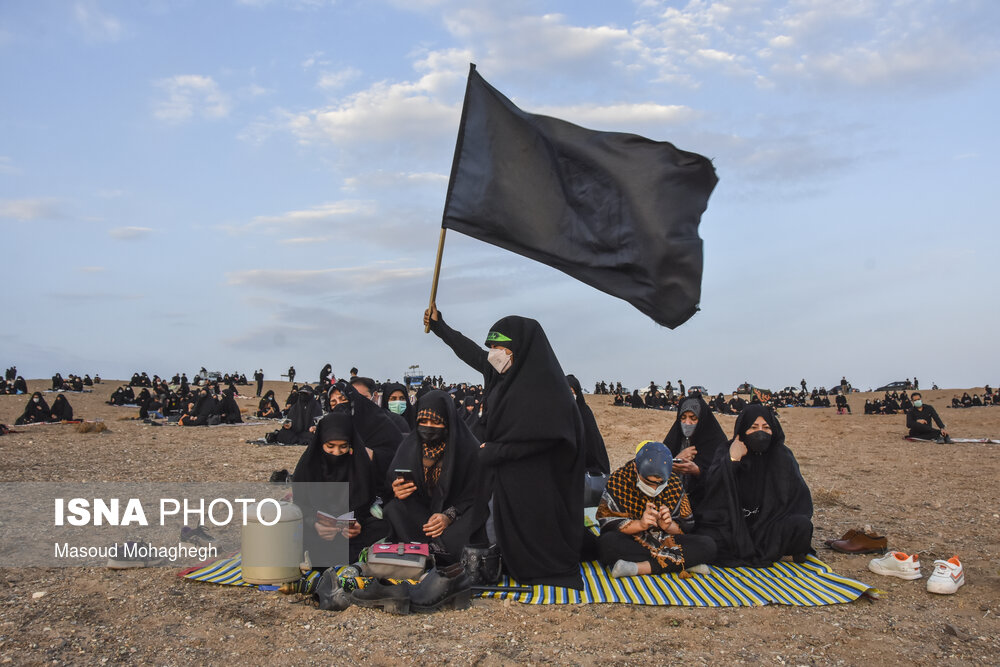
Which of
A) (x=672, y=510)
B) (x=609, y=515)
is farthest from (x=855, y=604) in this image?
(x=609, y=515)

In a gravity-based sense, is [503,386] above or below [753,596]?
above

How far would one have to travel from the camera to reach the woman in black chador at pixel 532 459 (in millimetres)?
4969

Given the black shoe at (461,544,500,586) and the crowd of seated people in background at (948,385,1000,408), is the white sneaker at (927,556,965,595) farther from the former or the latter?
the crowd of seated people in background at (948,385,1000,408)

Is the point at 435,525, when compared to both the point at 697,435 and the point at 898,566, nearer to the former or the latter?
the point at 697,435

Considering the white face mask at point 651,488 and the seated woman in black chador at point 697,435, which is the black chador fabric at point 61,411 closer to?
the seated woman in black chador at point 697,435

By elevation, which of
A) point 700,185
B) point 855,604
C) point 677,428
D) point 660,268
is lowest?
point 855,604

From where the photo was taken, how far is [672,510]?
209 inches

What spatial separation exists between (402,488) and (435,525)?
16.0 inches

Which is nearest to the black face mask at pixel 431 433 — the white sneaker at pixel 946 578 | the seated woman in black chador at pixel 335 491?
the seated woman in black chador at pixel 335 491

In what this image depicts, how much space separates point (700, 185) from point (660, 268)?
0.69 m

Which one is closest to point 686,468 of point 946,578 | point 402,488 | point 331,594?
point 946,578

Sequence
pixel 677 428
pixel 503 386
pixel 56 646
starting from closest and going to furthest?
pixel 56 646, pixel 503 386, pixel 677 428

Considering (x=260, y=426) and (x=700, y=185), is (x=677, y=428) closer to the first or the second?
(x=700, y=185)

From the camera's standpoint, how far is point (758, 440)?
5.75 metres
